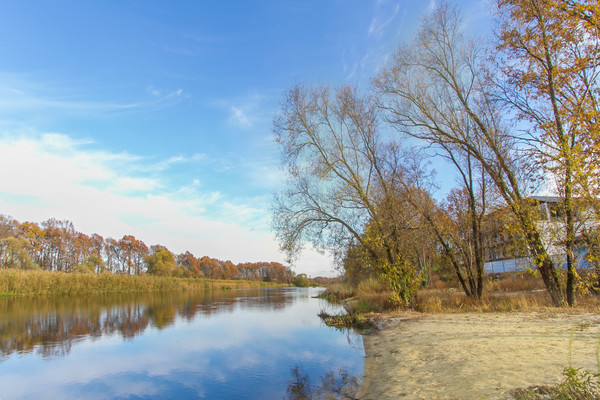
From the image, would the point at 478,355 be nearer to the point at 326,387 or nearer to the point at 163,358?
the point at 326,387

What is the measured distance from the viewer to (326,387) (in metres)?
7.26

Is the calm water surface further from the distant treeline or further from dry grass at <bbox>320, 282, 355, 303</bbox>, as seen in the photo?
the distant treeline

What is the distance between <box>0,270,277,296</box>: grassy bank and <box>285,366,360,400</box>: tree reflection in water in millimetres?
34555

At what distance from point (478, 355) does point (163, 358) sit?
8.72m

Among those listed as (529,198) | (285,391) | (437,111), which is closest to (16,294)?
(285,391)

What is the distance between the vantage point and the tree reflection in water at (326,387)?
6.61 m

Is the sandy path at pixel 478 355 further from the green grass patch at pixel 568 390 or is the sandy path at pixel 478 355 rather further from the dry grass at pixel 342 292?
the dry grass at pixel 342 292

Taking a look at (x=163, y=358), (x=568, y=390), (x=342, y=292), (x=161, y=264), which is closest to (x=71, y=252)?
(x=161, y=264)

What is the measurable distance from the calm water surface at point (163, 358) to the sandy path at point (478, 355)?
1.41m

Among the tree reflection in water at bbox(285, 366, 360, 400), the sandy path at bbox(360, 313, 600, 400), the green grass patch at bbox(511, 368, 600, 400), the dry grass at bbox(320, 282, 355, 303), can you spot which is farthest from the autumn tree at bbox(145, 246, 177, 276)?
the green grass patch at bbox(511, 368, 600, 400)

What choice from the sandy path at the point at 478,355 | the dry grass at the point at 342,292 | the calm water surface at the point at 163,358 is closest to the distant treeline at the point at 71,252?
the dry grass at the point at 342,292

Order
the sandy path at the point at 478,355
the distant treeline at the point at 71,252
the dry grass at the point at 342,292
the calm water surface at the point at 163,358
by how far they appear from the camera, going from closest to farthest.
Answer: the sandy path at the point at 478,355 < the calm water surface at the point at 163,358 < the dry grass at the point at 342,292 < the distant treeline at the point at 71,252

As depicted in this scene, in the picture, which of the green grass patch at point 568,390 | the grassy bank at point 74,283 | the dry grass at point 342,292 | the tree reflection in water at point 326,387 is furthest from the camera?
the dry grass at point 342,292

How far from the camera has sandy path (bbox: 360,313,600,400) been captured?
5.01 metres
